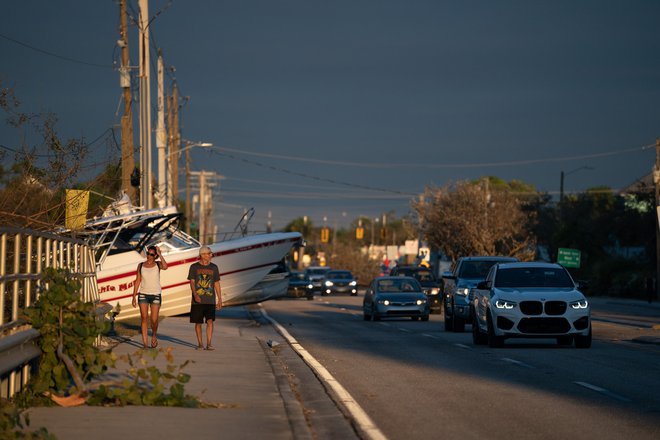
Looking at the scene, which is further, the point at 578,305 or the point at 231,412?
the point at 578,305

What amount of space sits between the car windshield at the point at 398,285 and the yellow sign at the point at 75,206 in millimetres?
19837

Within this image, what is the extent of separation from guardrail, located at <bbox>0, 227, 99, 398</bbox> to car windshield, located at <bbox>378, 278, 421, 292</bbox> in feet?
73.9

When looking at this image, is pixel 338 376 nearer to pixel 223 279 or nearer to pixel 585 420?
pixel 585 420

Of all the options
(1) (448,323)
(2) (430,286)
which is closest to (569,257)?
(2) (430,286)

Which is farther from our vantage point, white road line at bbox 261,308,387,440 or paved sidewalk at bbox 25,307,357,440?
white road line at bbox 261,308,387,440

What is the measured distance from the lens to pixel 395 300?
3781cm

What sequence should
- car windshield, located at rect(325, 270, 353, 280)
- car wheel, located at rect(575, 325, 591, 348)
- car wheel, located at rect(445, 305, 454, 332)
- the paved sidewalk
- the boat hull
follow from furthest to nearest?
car windshield, located at rect(325, 270, 353, 280) → the boat hull → car wheel, located at rect(445, 305, 454, 332) → car wheel, located at rect(575, 325, 591, 348) → the paved sidewalk

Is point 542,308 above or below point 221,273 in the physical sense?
below

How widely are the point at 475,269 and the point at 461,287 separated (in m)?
1.59

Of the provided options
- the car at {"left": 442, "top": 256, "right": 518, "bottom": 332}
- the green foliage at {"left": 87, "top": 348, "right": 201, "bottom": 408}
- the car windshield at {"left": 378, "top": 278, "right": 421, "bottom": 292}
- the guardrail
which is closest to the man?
the guardrail

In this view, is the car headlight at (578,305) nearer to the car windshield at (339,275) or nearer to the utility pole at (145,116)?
the utility pole at (145,116)

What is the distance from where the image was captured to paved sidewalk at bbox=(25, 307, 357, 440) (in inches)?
422

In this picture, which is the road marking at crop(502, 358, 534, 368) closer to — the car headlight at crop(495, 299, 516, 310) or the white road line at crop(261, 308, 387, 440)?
the car headlight at crop(495, 299, 516, 310)

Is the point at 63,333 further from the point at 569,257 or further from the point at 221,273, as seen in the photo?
the point at 569,257
